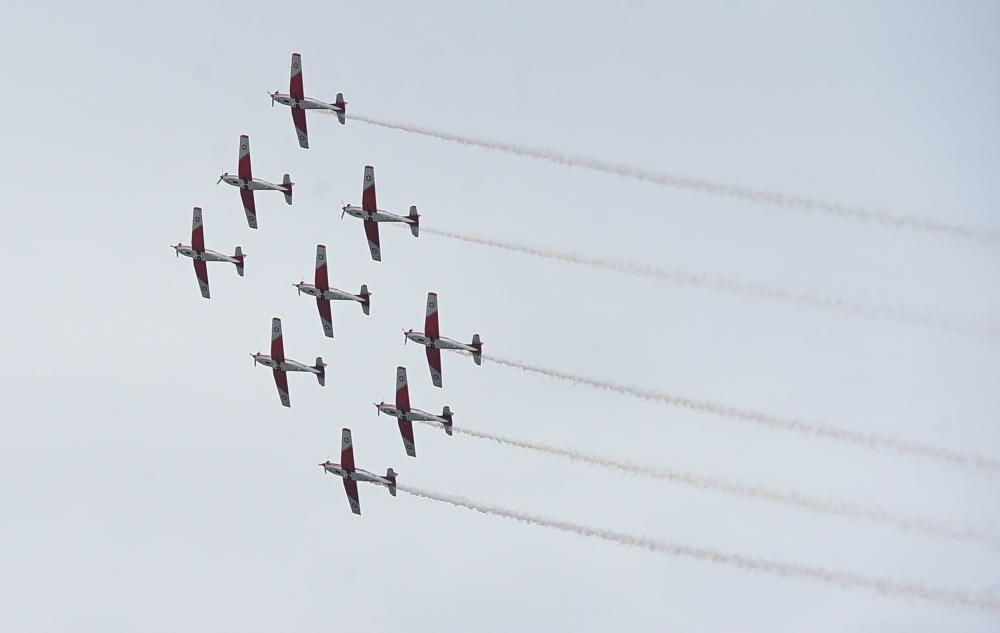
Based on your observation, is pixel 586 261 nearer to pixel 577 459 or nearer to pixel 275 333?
pixel 577 459

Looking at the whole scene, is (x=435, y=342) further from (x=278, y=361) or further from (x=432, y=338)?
(x=278, y=361)

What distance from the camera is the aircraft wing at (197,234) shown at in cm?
11269

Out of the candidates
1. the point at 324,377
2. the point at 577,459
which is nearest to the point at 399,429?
the point at 324,377

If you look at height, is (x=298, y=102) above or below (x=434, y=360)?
above

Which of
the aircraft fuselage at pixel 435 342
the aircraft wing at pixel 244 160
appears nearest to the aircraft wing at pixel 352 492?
Answer: the aircraft fuselage at pixel 435 342

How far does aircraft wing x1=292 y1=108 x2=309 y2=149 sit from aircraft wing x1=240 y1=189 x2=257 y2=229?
434 cm

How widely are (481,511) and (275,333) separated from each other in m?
16.1

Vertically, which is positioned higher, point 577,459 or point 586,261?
point 586,261

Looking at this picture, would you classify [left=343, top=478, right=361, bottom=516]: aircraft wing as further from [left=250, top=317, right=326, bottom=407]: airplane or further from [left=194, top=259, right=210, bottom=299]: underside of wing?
[left=194, top=259, right=210, bottom=299]: underside of wing

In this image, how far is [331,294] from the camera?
10862cm

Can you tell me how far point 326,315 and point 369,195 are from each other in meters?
7.23

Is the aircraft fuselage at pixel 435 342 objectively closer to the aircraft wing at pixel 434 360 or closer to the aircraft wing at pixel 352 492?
the aircraft wing at pixel 434 360

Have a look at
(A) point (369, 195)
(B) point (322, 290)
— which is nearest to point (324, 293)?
(B) point (322, 290)

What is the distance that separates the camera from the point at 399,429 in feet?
354
